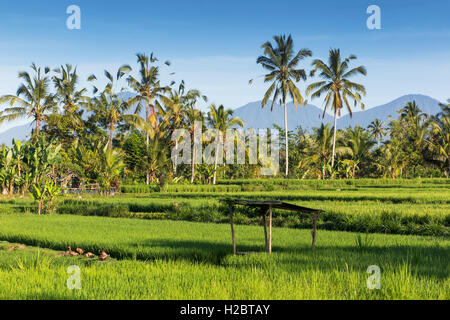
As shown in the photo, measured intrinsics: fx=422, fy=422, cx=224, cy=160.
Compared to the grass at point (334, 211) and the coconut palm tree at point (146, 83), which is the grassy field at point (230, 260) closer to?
the grass at point (334, 211)

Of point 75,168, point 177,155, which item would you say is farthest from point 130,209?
point 177,155

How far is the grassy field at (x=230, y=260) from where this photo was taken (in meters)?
4.52

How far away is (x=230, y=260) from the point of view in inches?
248

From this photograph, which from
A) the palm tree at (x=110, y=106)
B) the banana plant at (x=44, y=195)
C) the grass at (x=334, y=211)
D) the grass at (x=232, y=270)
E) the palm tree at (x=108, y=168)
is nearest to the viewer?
the grass at (x=232, y=270)

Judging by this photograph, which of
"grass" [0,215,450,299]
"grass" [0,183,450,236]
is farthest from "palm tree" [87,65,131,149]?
"grass" [0,215,450,299]

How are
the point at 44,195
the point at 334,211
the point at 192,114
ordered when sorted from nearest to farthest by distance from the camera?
1. the point at 334,211
2. the point at 44,195
3. the point at 192,114

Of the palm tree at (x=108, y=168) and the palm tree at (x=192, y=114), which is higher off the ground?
the palm tree at (x=192, y=114)

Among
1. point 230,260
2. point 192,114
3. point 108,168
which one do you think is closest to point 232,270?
point 230,260

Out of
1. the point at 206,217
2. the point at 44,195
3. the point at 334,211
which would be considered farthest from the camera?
the point at 44,195

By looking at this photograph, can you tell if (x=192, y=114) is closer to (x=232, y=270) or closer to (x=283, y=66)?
(x=283, y=66)

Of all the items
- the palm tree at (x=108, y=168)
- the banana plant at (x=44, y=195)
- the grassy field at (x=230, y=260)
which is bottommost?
the grassy field at (x=230, y=260)

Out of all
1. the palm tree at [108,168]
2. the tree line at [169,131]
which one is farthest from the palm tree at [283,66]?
the palm tree at [108,168]
